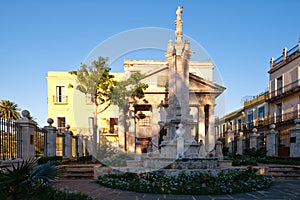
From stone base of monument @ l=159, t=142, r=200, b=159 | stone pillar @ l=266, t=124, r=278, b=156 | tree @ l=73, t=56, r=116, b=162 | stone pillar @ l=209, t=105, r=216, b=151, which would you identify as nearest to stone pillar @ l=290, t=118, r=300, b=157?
stone pillar @ l=266, t=124, r=278, b=156

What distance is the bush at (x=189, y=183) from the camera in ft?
26.1

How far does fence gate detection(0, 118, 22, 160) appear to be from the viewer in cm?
904

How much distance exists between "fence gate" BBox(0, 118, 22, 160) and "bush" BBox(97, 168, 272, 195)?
360 cm

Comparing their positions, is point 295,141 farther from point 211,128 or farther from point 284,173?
point 211,128

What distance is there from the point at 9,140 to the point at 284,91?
28.8 metres

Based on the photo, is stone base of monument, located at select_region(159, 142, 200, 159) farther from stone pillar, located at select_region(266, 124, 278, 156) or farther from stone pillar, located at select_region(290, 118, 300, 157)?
stone pillar, located at select_region(266, 124, 278, 156)

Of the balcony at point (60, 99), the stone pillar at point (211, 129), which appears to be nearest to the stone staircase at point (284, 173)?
the stone pillar at point (211, 129)

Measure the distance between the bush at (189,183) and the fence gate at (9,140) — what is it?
3.60m

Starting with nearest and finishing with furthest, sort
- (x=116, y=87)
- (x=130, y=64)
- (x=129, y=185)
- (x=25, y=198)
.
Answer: (x=25, y=198) < (x=129, y=185) < (x=116, y=87) < (x=130, y=64)

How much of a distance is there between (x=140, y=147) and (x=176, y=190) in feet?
66.5

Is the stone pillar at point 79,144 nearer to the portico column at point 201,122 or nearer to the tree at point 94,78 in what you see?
the tree at point 94,78

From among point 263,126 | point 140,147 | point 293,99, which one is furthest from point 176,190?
point 263,126

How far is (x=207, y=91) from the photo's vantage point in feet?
91.7

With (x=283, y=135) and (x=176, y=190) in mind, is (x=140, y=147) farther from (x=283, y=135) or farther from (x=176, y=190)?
(x=176, y=190)
